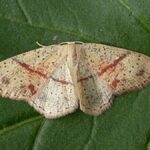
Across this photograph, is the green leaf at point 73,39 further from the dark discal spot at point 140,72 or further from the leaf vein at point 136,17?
the dark discal spot at point 140,72

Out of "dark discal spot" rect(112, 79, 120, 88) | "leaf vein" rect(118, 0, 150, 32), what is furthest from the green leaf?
"dark discal spot" rect(112, 79, 120, 88)

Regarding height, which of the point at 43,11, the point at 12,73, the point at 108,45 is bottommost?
the point at 12,73

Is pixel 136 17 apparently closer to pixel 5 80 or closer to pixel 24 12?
pixel 24 12

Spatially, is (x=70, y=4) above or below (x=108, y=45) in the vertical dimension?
above

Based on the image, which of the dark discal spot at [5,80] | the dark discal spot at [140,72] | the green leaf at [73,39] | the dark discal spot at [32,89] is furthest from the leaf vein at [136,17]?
the dark discal spot at [5,80]

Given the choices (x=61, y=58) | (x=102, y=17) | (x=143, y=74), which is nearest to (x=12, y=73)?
(x=61, y=58)

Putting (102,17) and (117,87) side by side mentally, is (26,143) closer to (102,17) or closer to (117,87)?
(117,87)

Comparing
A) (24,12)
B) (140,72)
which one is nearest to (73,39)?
(24,12)
